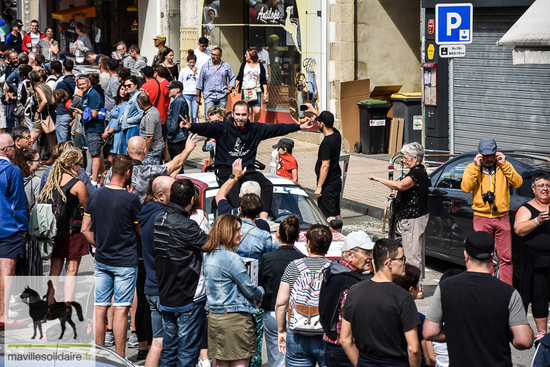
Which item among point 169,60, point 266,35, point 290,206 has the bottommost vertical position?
point 290,206

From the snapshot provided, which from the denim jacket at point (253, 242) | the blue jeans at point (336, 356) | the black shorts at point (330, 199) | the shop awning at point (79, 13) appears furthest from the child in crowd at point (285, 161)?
the shop awning at point (79, 13)

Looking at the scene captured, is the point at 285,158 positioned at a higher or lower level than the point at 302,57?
lower

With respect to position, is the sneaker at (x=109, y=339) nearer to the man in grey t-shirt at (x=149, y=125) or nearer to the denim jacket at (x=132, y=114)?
the man in grey t-shirt at (x=149, y=125)

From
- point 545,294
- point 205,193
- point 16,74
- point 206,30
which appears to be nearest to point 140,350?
point 205,193

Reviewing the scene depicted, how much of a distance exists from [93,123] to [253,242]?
7882 millimetres

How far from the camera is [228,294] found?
5.34m

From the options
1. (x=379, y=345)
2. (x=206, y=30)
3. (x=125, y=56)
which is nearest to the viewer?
(x=379, y=345)

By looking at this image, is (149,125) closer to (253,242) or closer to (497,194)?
(497,194)

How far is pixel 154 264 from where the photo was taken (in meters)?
5.87

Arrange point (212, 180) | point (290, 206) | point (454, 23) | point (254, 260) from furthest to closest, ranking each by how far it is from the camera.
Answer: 1. point (454, 23)
2. point (212, 180)
3. point (290, 206)
4. point (254, 260)

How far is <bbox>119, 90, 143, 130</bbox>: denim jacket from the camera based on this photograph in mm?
11367

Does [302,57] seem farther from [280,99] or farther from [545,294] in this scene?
[545,294]

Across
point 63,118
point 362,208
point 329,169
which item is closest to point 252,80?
point 63,118

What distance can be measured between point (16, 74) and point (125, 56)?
2845mm
